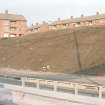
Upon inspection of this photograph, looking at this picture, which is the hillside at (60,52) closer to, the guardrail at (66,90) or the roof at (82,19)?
the guardrail at (66,90)

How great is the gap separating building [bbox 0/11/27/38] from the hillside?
54.1m

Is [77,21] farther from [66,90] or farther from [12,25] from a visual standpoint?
[66,90]

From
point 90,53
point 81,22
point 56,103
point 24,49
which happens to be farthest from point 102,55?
point 81,22

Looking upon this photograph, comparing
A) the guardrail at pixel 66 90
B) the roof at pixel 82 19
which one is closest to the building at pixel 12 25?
the roof at pixel 82 19

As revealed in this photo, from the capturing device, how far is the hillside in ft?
200

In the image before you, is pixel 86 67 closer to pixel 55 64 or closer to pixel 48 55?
pixel 55 64

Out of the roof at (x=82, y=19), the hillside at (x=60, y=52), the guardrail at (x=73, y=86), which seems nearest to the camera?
the guardrail at (x=73, y=86)

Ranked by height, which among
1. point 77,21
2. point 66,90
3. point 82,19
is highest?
point 82,19

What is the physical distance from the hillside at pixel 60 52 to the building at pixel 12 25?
5415 cm

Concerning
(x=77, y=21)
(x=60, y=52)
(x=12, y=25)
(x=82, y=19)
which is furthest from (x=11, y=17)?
(x=60, y=52)

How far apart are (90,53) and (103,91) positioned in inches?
1896

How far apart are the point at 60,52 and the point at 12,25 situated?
86.4 metres

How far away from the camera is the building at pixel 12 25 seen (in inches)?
5827

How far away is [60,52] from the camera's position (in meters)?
71.3
